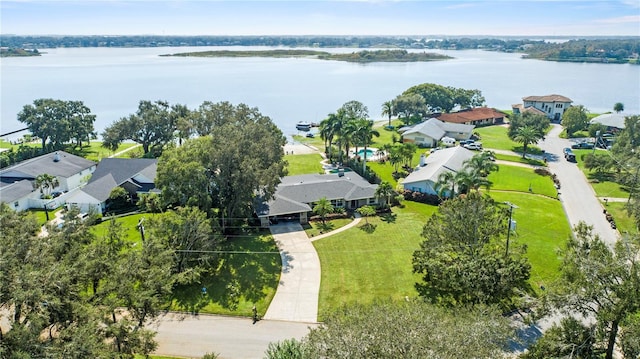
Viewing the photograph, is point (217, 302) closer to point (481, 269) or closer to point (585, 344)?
point (481, 269)

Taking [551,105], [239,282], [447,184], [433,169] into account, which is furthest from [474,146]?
[239,282]

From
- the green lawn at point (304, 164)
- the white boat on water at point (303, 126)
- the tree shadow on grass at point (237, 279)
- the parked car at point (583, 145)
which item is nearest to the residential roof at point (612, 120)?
the parked car at point (583, 145)

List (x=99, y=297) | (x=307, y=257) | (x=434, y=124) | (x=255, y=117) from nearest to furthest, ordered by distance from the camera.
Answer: (x=99, y=297)
(x=307, y=257)
(x=255, y=117)
(x=434, y=124)

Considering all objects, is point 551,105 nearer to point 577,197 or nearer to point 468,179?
point 577,197

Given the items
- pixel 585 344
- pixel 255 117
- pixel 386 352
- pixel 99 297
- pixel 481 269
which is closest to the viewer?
pixel 386 352

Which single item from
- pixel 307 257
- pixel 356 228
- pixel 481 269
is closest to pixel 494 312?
pixel 481 269

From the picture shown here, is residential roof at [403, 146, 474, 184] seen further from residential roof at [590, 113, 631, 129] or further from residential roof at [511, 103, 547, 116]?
residential roof at [590, 113, 631, 129]

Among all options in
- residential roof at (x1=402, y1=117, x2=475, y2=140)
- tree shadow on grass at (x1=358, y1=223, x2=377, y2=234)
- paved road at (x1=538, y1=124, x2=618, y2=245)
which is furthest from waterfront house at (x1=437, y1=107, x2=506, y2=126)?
tree shadow on grass at (x1=358, y1=223, x2=377, y2=234)
